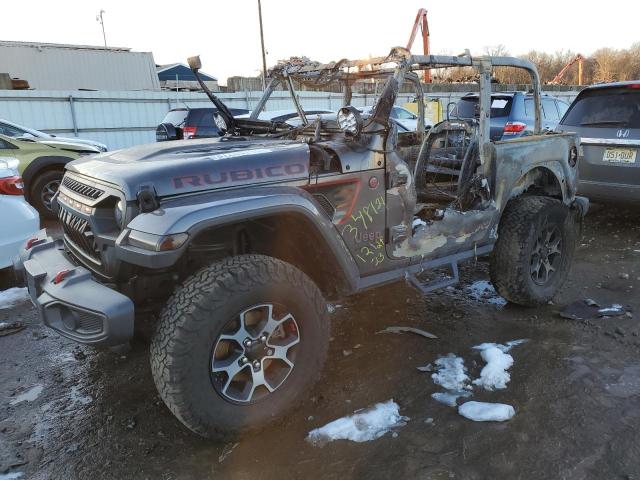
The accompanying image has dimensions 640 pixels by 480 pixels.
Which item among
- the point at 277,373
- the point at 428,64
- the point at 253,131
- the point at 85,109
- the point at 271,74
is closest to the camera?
the point at 277,373

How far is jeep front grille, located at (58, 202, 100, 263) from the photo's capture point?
2.80m

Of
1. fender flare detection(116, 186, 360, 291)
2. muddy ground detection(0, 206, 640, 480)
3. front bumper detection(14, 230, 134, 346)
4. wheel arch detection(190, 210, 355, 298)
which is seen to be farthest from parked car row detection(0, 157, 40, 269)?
fender flare detection(116, 186, 360, 291)

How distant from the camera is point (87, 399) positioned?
10.3 feet

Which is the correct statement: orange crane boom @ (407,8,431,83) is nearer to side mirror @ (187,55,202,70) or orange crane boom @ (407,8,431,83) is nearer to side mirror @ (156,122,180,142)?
side mirror @ (156,122,180,142)

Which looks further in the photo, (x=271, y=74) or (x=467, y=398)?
(x=271, y=74)

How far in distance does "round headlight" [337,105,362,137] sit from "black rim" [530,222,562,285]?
2008mm

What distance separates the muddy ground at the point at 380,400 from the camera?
8.14 ft

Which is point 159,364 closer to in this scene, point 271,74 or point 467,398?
point 467,398

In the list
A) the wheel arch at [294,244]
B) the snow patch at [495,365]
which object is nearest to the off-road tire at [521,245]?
the snow patch at [495,365]

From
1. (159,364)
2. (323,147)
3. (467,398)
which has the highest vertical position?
(323,147)

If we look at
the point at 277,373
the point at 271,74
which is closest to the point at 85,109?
the point at 271,74

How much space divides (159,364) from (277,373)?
67cm

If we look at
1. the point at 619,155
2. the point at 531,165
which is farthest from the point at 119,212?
the point at 619,155

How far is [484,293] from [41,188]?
6.79 metres
